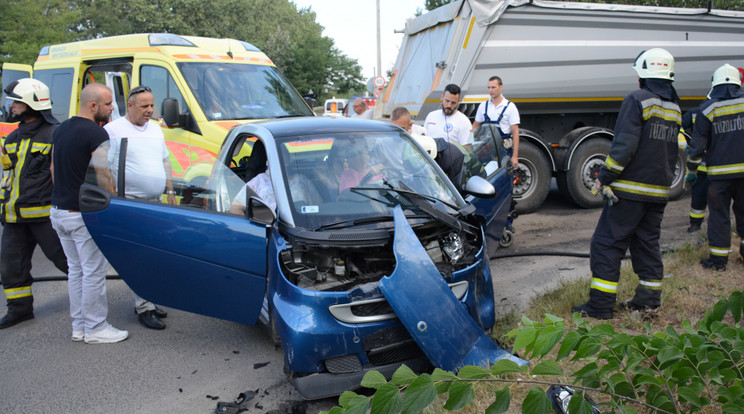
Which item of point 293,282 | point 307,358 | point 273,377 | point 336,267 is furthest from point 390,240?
point 273,377

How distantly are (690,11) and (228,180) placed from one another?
8073 mm

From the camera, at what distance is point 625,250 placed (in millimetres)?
4211

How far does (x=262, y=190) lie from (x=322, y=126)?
2.27ft

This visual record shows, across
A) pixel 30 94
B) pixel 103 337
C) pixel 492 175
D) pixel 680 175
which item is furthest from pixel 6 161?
pixel 680 175

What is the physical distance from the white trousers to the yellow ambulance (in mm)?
2415

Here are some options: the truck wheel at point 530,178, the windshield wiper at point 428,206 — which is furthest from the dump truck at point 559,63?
the windshield wiper at point 428,206

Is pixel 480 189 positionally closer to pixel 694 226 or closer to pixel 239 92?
pixel 694 226

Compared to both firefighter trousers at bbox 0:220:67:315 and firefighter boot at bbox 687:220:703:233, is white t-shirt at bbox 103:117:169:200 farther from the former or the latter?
firefighter boot at bbox 687:220:703:233

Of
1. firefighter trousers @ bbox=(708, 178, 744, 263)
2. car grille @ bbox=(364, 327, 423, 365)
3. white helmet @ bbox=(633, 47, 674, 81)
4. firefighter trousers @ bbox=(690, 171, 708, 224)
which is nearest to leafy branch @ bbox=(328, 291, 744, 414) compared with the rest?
car grille @ bbox=(364, 327, 423, 365)

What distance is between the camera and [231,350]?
4.26 m

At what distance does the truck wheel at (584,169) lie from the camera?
8.39 metres

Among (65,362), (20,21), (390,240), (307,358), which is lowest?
(65,362)

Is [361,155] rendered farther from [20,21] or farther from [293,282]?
[20,21]

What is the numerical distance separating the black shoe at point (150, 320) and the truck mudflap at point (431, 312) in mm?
2404
